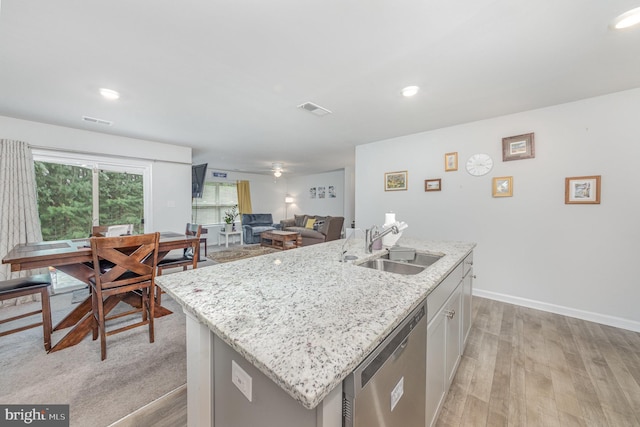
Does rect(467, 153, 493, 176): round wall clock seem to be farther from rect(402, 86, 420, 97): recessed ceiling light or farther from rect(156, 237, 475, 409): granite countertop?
rect(156, 237, 475, 409): granite countertop

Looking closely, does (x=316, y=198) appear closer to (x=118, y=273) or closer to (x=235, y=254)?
(x=235, y=254)

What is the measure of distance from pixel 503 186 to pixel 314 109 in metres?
2.52

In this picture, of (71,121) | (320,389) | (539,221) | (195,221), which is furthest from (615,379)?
(195,221)

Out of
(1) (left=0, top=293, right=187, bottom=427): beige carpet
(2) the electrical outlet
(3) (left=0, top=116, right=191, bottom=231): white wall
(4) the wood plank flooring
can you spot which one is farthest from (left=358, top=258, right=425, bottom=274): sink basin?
(3) (left=0, top=116, right=191, bottom=231): white wall

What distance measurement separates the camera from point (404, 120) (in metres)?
3.07

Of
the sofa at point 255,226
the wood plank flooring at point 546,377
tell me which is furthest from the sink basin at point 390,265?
the sofa at point 255,226

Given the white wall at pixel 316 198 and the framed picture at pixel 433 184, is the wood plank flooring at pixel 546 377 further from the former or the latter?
the white wall at pixel 316 198

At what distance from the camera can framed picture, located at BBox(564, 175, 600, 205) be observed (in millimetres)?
2387

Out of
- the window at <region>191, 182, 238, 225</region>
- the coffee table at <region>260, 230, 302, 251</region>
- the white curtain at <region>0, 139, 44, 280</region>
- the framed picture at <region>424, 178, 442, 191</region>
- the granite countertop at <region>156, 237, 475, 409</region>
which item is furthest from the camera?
the window at <region>191, 182, 238, 225</region>

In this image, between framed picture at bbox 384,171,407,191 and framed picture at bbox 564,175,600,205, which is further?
framed picture at bbox 384,171,407,191

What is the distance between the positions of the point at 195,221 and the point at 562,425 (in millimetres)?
7497

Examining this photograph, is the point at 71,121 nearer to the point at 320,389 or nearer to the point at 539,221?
the point at 320,389

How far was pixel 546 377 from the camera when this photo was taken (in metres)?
1.62

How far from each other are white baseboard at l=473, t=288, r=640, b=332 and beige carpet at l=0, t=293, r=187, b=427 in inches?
136
